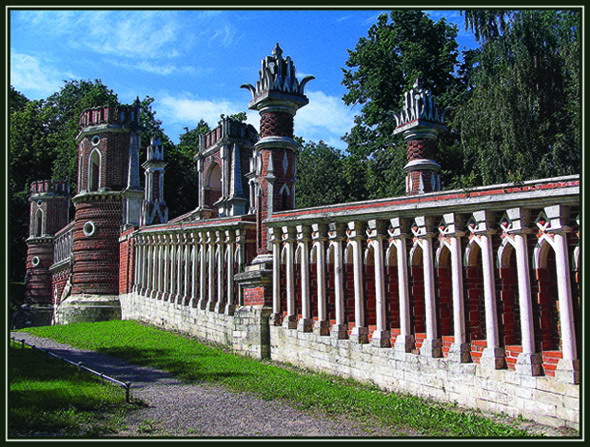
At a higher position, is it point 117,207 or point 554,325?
point 117,207

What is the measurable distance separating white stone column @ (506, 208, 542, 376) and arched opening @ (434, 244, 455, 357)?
4.05ft

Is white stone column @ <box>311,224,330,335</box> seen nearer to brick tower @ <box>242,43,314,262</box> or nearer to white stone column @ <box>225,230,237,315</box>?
brick tower @ <box>242,43,314,262</box>

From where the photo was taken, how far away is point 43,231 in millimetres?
40219

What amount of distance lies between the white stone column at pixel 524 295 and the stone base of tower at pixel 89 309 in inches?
814

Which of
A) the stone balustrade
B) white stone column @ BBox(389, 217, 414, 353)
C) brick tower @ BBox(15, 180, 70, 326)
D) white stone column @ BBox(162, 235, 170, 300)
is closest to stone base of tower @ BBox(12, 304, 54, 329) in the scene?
brick tower @ BBox(15, 180, 70, 326)

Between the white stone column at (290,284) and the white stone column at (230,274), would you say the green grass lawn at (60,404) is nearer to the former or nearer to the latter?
the white stone column at (290,284)

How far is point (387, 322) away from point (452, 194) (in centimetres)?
238

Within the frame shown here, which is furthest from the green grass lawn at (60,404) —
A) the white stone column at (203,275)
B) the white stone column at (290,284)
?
the white stone column at (203,275)

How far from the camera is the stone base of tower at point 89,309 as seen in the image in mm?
24344

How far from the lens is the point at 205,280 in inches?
604

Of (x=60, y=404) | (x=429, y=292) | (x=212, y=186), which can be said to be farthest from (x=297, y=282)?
(x=212, y=186)

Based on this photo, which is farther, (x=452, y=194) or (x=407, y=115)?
(x=407, y=115)

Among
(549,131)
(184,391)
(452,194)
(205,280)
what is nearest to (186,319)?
(205,280)

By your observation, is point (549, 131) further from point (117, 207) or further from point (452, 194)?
point (117, 207)
